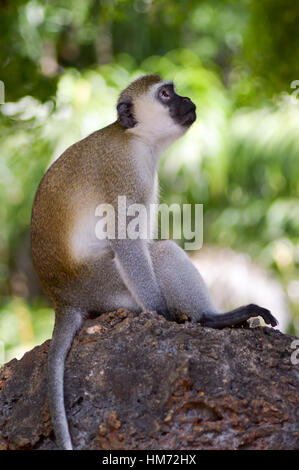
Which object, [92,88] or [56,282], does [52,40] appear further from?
[56,282]

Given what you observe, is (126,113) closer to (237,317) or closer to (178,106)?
(178,106)

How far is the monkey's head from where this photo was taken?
5.11 meters

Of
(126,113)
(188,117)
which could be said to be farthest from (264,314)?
(126,113)

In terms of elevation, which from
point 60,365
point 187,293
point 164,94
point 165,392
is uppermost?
point 164,94

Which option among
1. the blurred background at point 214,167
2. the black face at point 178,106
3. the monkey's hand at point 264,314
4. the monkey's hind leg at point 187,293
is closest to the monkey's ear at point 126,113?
the black face at point 178,106

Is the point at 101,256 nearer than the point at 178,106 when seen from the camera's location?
Yes

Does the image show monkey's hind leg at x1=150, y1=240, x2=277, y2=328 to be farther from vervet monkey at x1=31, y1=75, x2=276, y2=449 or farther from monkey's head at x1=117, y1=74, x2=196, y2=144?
monkey's head at x1=117, y1=74, x2=196, y2=144

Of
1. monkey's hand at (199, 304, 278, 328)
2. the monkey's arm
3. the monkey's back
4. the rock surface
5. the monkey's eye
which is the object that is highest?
the monkey's eye

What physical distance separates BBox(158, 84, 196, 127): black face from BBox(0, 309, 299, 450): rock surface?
1.75 m

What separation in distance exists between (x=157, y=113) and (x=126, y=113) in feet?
→ 0.83

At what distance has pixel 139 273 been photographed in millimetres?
4566

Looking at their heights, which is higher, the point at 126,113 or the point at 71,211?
the point at 126,113

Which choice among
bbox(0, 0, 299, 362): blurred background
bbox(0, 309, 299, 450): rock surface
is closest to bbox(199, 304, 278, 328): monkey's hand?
bbox(0, 309, 299, 450): rock surface
